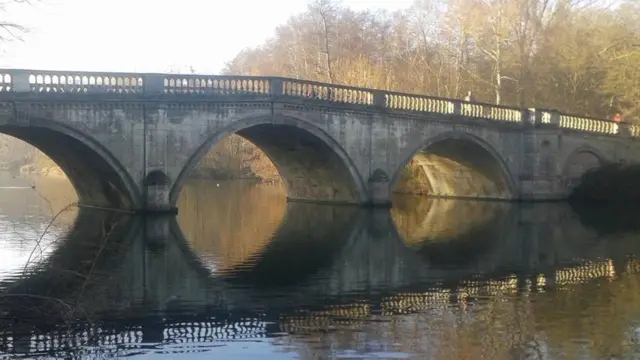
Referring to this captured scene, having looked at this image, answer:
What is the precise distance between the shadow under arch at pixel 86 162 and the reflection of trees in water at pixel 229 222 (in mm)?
2074

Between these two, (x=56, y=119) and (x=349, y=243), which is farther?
(x=56, y=119)

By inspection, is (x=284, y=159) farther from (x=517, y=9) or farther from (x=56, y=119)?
(x=517, y=9)

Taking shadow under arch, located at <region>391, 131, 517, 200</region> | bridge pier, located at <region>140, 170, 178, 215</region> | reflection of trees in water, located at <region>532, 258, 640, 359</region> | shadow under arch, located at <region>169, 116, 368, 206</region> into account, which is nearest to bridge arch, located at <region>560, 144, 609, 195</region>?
shadow under arch, located at <region>391, 131, 517, 200</region>

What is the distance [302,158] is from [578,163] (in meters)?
13.5

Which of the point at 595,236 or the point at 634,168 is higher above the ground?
the point at 634,168

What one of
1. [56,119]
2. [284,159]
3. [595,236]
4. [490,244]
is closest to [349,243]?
[490,244]

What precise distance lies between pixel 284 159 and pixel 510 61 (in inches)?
653

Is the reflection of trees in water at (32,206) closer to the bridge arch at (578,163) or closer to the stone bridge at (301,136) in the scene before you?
the stone bridge at (301,136)

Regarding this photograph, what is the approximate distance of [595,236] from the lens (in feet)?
65.5

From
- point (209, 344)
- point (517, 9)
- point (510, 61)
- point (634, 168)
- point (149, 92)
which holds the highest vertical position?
point (517, 9)

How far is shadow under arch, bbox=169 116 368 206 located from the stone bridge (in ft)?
0.19

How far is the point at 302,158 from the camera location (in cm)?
2875

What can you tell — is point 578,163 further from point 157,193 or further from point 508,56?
point 157,193

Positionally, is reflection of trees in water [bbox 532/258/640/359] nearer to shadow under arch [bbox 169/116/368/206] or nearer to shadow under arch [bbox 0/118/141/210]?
shadow under arch [bbox 169/116/368/206]
